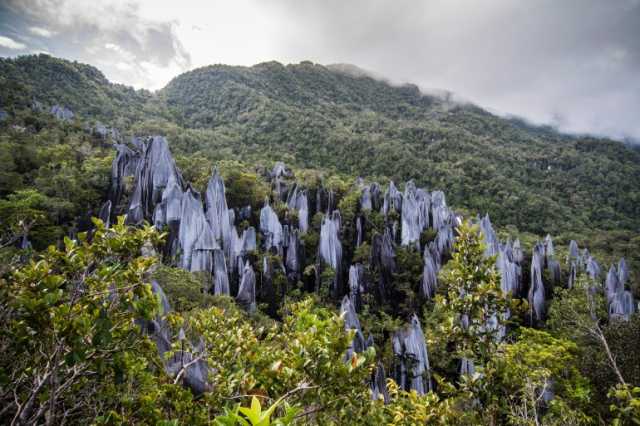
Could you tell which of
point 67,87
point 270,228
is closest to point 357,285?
point 270,228

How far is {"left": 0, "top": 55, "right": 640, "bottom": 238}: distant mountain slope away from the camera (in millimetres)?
48719

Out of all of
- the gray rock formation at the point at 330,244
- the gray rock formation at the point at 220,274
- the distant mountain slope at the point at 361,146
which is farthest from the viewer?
the distant mountain slope at the point at 361,146

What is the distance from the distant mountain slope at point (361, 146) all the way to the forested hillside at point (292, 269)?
0.60 m

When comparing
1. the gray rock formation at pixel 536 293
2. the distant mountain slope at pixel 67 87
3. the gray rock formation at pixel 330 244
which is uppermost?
the distant mountain slope at pixel 67 87

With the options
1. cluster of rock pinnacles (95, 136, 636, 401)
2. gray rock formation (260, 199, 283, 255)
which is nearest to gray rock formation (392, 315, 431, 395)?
cluster of rock pinnacles (95, 136, 636, 401)

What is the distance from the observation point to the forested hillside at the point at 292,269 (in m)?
2.74

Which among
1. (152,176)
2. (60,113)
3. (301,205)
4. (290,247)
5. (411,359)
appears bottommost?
(411,359)

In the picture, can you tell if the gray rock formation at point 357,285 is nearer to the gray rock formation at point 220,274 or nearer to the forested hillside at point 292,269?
the forested hillside at point 292,269

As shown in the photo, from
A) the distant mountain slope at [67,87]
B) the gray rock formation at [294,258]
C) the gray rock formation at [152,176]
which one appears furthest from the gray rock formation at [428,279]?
the distant mountain slope at [67,87]

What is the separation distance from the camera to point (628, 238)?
4156 centimetres

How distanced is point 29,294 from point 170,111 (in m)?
84.1

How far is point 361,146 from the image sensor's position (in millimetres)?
64062

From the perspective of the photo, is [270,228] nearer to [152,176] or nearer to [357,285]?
[357,285]

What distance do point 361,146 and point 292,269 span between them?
144 feet
